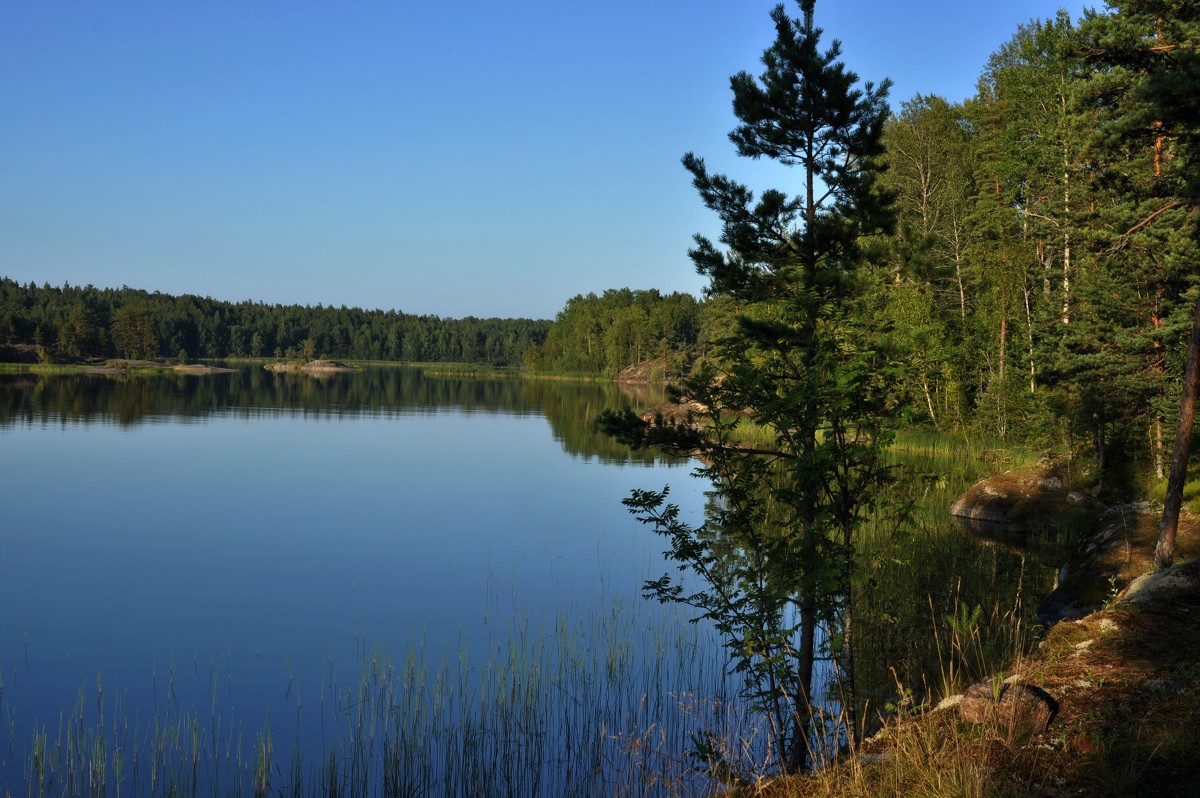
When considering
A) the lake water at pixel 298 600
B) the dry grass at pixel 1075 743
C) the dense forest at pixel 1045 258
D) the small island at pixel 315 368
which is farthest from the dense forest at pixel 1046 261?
the small island at pixel 315 368

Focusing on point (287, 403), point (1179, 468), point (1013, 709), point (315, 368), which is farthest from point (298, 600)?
point (315, 368)

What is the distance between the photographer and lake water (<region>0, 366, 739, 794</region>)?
40.1ft

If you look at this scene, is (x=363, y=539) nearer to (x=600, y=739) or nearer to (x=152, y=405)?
(x=600, y=739)

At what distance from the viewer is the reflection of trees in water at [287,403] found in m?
59.2

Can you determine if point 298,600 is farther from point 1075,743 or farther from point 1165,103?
point 1165,103

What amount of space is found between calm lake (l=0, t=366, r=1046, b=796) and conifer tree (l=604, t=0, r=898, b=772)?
3.70 ft

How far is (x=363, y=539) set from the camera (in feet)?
85.3

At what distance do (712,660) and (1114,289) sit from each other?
17.4 metres

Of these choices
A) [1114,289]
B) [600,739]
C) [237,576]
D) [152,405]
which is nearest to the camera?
[600,739]

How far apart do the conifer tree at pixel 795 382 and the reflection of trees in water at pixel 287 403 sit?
33.9 meters

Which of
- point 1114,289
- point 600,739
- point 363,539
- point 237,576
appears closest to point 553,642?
point 600,739

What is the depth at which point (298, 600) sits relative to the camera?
1923 cm

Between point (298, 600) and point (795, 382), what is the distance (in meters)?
12.1

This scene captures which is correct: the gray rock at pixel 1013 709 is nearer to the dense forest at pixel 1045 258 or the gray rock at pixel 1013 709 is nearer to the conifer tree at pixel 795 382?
the conifer tree at pixel 795 382
